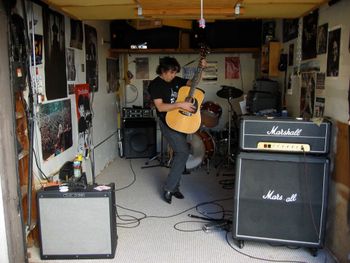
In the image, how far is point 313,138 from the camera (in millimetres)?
2174

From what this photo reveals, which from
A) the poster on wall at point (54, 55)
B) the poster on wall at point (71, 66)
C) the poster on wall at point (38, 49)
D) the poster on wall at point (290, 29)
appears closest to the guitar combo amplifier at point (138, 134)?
the poster on wall at point (71, 66)

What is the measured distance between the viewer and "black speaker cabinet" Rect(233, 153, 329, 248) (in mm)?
2203

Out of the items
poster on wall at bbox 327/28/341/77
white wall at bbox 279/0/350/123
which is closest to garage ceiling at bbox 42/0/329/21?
white wall at bbox 279/0/350/123

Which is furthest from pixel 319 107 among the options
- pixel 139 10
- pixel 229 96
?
pixel 229 96

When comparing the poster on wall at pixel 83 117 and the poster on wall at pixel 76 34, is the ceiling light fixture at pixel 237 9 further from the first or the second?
the poster on wall at pixel 83 117

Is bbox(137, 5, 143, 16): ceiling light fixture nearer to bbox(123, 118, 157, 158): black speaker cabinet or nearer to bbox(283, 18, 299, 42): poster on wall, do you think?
bbox(283, 18, 299, 42): poster on wall

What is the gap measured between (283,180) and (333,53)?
860mm

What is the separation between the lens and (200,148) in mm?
4164

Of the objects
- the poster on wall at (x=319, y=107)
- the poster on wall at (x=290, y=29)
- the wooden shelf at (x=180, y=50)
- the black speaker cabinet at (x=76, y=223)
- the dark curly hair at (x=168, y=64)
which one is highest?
the poster on wall at (x=290, y=29)

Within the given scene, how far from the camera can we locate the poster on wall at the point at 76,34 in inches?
125

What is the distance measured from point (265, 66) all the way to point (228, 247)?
2.19 m

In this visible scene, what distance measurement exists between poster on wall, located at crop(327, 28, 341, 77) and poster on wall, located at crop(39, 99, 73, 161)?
1986mm

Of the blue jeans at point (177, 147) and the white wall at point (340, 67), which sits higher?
the white wall at point (340, 67)

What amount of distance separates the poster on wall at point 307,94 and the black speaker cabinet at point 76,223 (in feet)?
5.11
